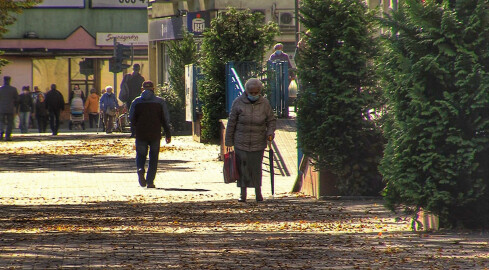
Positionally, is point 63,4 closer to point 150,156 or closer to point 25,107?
point 25,107

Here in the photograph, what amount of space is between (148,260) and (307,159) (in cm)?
739

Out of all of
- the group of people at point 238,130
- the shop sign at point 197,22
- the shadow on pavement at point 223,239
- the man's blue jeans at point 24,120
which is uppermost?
the shop sign at point 197,22

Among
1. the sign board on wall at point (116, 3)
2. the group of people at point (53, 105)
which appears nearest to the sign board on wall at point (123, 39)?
the sign board on wall at point (116, 3)

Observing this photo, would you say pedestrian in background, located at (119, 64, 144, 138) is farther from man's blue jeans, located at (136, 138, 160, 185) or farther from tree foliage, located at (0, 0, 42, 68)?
man's blue jeans, located at (136, 138, 160, 185)

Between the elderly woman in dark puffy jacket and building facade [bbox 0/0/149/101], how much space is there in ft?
130

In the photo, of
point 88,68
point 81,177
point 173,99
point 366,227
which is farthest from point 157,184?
point 88,68

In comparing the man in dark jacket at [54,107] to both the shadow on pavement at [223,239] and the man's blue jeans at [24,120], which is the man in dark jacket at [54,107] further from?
the shadow on pavement at [223,239]

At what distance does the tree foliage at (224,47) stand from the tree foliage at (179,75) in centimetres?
839

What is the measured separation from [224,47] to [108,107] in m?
12.6

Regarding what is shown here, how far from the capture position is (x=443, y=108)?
33.7 ft

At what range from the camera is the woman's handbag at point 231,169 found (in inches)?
591

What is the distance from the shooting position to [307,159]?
16.1 meters

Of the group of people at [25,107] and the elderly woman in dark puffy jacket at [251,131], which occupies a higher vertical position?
the group of people at [25,107]

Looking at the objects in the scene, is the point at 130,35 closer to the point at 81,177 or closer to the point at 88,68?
the point at 88,68
